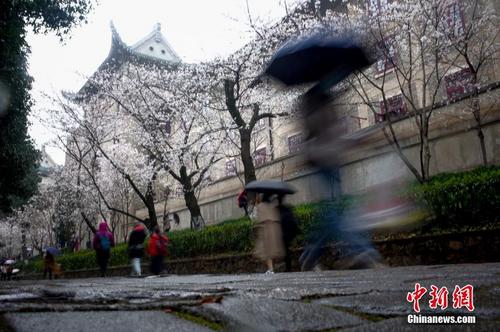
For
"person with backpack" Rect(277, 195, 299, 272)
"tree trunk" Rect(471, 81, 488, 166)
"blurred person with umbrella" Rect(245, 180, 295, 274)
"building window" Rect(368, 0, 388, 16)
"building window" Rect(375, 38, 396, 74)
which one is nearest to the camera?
"blurred person with umbrella" Rect(245, 180, 295, 274)

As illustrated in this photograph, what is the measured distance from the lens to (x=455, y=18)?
50.2ft

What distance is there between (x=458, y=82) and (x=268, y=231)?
12.7 metres

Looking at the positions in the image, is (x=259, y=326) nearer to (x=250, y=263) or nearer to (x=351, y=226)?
(x=351, y=226)

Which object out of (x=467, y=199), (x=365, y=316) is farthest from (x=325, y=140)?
(x=467, y=199)

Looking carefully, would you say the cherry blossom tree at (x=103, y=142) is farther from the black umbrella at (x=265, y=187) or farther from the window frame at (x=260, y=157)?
the black umbrella at (x=265, y=187)

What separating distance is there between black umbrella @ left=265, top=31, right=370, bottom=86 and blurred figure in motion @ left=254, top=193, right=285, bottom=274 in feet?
10.4

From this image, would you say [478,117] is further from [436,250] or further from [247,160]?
[247,160]

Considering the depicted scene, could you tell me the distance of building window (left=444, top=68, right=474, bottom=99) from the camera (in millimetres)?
15856

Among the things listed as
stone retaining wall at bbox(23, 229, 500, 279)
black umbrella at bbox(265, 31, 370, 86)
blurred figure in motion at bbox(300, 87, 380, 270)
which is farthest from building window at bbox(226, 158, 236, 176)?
black umbrella at bbox(265, 31, 370, 86)

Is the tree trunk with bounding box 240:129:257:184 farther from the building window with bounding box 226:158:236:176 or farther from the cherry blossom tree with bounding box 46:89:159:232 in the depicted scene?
the building window with bounding box 226:158:236:176

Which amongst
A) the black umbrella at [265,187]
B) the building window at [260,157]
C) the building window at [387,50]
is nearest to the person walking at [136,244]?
the black umbrella at [265,187]

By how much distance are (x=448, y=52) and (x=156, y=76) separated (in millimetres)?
13343

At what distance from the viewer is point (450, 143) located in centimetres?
1495

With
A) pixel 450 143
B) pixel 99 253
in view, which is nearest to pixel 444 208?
pixel 450 143
